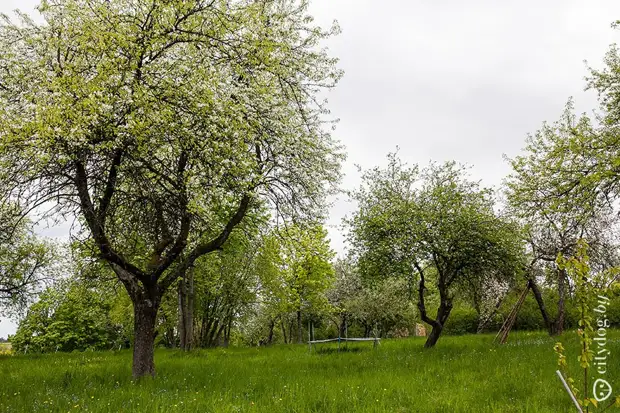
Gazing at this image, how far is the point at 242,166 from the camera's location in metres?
10.7

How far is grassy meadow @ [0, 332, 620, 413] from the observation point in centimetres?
823

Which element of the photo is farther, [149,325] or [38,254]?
[38,254]

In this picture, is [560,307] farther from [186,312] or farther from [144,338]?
[186,312]

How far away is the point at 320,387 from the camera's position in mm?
10039

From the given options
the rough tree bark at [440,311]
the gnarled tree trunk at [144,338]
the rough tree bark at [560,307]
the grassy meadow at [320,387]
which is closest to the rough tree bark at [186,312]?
the grassy meadow at [320,387]

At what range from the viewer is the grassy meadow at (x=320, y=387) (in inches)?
324


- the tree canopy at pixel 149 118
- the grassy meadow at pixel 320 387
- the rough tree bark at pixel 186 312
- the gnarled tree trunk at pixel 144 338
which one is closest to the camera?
the grassy meadow at pixel 320 387

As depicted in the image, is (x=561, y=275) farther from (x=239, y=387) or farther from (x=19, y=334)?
(x=19, y=334)

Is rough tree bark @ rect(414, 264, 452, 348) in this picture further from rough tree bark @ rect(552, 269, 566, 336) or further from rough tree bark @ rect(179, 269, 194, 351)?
rough tree bark @ rect(179, 269, 194, 351)

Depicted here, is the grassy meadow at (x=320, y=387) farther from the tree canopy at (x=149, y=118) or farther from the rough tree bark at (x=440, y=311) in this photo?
the rough tree bark at (x=440, y=311)

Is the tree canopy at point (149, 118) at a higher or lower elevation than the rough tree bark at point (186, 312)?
higher

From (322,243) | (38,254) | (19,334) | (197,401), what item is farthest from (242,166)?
(19,334)

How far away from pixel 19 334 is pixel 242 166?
43277mm

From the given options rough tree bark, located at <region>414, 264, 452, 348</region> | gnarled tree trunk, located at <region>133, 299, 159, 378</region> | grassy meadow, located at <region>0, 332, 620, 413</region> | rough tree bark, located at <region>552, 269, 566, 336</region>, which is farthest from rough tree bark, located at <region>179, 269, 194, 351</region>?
rough tree bark, located at <region>552, 269, 566, 336</region>
